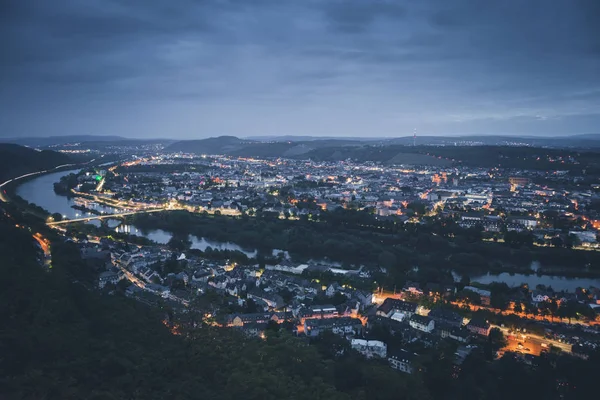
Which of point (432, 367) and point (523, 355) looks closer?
point (432, 367)

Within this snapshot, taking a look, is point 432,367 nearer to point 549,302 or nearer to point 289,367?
point 289,367

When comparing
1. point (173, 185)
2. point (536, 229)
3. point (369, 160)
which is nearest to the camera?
point (536, 229)

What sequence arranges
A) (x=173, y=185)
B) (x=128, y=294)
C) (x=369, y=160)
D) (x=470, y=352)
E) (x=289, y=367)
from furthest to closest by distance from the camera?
(x=369, y=160) < (x=173, y=185) < (x=128, y=294) < (x=470, y=352) < (x=289, y=367)

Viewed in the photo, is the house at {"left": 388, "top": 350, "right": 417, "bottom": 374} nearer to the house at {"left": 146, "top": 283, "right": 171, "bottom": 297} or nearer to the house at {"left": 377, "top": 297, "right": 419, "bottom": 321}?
the house at {"left": 377, "top": 297, "right": 419, "bottom": 321}

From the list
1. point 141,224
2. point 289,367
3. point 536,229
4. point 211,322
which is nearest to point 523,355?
point 289,367

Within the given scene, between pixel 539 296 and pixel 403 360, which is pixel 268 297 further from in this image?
pixel 539 296

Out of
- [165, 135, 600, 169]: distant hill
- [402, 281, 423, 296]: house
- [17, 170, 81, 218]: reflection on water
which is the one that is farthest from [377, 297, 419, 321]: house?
[165, 135, 600, 169]: distant hill

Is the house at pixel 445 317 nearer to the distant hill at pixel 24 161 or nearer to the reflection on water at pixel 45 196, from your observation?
the reflection on water at pixel 45 196
